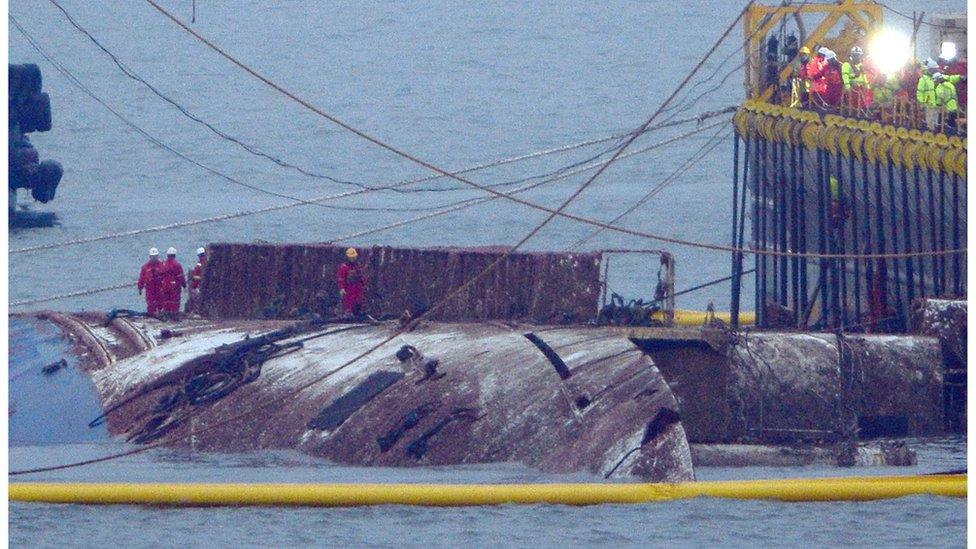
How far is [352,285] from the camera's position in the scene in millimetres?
27281

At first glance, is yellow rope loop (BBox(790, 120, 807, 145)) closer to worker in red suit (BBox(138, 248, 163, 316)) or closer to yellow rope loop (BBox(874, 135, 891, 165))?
yellow rope loop (BBox(874, 135, 891, 165))

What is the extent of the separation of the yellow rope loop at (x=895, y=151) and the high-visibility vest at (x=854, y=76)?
145 inches

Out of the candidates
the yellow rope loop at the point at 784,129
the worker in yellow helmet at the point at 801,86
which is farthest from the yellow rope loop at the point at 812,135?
the worker in yellow helmet at the point at 801,86

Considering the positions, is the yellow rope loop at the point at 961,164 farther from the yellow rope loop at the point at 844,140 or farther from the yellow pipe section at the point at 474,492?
the yellow pipe section at the point at 474,492

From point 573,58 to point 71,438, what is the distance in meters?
77.7

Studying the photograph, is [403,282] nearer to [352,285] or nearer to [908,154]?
[352,285]

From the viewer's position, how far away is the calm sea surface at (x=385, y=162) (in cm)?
1939

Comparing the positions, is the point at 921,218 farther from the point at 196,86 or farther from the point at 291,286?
the point at 196,86

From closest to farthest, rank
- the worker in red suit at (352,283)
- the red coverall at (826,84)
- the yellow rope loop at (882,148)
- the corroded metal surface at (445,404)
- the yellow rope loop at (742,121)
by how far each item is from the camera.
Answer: the corroded metal surface at (445,404) < the worker in red suit at (352,283) < the yellow rope loop at (882,148) < the red coverall at (826,84) < the yellow rope loop at (742,121)

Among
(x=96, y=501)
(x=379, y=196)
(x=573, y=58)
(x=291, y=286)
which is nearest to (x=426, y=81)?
(x=573, y=58)

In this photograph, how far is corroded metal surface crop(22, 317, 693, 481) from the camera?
21.1 meters

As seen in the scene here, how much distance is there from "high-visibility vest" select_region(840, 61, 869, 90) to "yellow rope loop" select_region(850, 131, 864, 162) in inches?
108

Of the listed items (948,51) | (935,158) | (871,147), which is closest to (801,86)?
(948,51)

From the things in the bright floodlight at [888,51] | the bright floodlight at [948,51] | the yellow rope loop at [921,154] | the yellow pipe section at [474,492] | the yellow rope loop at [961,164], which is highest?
the bright floodlight at [888,51]
